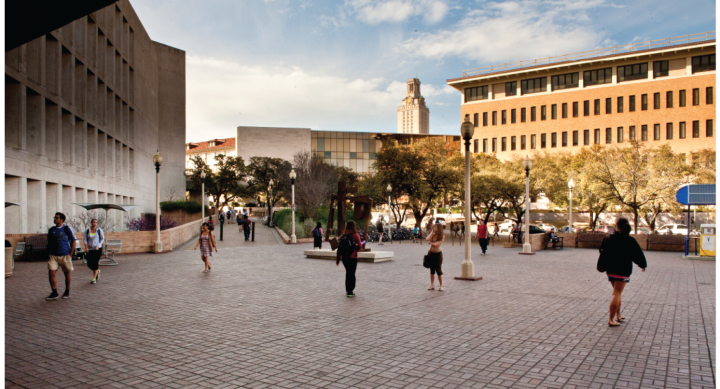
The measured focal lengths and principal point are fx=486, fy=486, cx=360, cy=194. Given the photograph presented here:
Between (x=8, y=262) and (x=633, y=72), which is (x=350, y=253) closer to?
(x=8, y=262)

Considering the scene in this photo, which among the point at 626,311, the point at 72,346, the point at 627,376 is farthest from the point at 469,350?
the point at 72,346

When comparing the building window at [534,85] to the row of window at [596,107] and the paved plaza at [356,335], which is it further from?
the paved plaza at [356,335]

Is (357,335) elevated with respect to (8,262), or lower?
lower

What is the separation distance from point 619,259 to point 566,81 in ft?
219

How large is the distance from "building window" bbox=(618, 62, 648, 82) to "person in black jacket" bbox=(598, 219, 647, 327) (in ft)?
212

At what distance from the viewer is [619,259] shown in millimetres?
7879

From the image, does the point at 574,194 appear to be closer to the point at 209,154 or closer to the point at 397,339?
the point at 397,339

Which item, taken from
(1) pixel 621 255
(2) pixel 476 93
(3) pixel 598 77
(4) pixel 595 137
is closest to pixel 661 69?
(3) pixel 598 77

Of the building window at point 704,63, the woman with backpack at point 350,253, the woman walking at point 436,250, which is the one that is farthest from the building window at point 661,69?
the woman with backpack at point 350,253

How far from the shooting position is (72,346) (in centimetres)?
671

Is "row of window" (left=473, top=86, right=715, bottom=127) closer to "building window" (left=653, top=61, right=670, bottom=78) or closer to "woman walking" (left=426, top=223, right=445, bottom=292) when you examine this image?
"building window" (left=653, top=61, right=670, bottom=78)

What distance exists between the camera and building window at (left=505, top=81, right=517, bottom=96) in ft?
235

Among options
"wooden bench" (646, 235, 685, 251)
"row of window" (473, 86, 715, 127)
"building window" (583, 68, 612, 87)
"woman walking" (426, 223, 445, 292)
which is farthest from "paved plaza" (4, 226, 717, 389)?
"building window" (583, 68, 612, 87)

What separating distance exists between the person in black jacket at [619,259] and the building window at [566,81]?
217 feet
